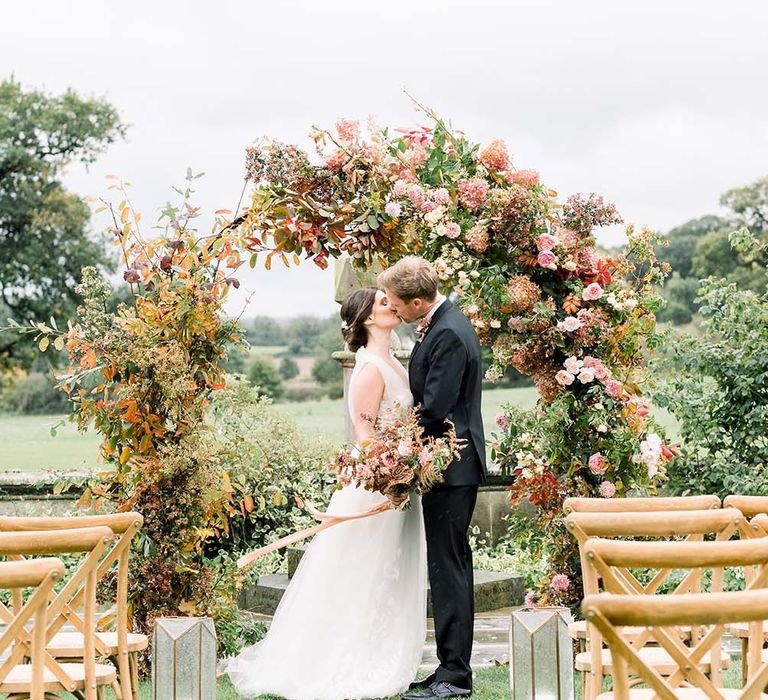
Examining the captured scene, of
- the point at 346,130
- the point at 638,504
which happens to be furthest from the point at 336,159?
the point at 638,504

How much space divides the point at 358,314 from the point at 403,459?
1.04 metres

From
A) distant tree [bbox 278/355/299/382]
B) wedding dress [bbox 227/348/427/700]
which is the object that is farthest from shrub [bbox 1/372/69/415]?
wedding dress [bbox 227/348/427/700]

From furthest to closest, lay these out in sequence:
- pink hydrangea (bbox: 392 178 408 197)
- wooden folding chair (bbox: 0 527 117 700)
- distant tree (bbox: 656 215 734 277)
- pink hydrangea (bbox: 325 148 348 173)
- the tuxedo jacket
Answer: distant tree (bbox: 656 215 734 277) < pink hydrangea (bbox: 325 148 348 173) < pink hydrangea (bbox: 392 178 408 197) < the tuxedo jacket < wooden folding chair (bbox: 0 527 117 700)

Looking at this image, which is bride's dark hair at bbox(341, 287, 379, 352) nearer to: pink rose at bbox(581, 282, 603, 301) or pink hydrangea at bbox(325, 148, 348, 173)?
pink hydrangea at bbox(325, 148, 348, 173)

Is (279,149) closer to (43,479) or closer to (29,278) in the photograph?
(43,479)

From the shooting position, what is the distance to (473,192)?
6145 mm

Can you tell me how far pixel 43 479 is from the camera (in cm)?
1035

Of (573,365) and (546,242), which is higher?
(546,242)

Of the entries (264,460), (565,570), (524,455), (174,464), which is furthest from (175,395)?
(264,460)

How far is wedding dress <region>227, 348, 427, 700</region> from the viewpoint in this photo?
18.6 feet

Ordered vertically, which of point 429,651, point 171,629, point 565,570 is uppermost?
point 171,629

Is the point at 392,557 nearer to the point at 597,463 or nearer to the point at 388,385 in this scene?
the point at 388,385

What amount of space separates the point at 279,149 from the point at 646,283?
2199 mm

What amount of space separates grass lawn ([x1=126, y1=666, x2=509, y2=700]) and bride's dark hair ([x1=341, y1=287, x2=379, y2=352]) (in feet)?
6.12
